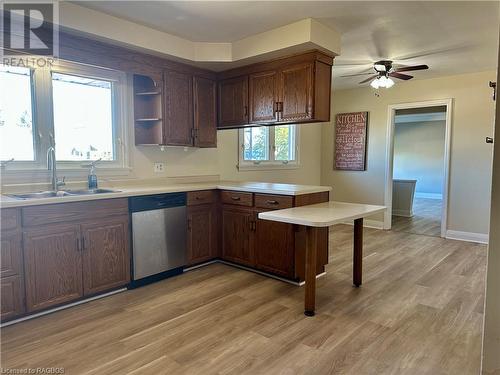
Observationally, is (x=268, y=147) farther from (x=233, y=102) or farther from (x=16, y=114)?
(x=16, y=114)

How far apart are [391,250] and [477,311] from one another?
173 cm

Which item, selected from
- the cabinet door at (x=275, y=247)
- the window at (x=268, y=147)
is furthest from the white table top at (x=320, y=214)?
the window at (x=268, y=147)

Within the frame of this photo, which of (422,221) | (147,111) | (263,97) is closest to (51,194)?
(147,111)

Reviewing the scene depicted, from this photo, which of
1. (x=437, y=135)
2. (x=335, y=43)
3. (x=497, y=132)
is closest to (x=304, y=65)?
(x=335, y=43)

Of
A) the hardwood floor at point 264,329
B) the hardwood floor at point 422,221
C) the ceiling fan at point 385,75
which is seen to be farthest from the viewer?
the hardwood floor at point 422,221

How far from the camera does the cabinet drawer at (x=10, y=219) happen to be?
2221 mm

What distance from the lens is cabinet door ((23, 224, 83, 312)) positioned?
2.37m

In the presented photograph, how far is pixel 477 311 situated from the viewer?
2596mm

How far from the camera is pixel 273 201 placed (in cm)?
321

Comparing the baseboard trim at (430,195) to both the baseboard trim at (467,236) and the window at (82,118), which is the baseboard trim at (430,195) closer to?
the baseboard trim at (467,236)

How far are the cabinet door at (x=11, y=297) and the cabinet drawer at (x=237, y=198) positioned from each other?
1969 mm

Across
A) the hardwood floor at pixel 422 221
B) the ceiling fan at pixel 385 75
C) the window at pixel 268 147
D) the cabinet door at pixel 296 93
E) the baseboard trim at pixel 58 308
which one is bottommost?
the baseboard trim at pixel 58 308

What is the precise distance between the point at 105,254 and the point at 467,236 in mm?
4942

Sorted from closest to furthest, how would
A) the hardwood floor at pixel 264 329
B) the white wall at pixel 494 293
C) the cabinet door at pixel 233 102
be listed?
the white wall at pixel 494 293
the hardwood floor at pixel 264 329
the cabinet door at pixel 233 102
